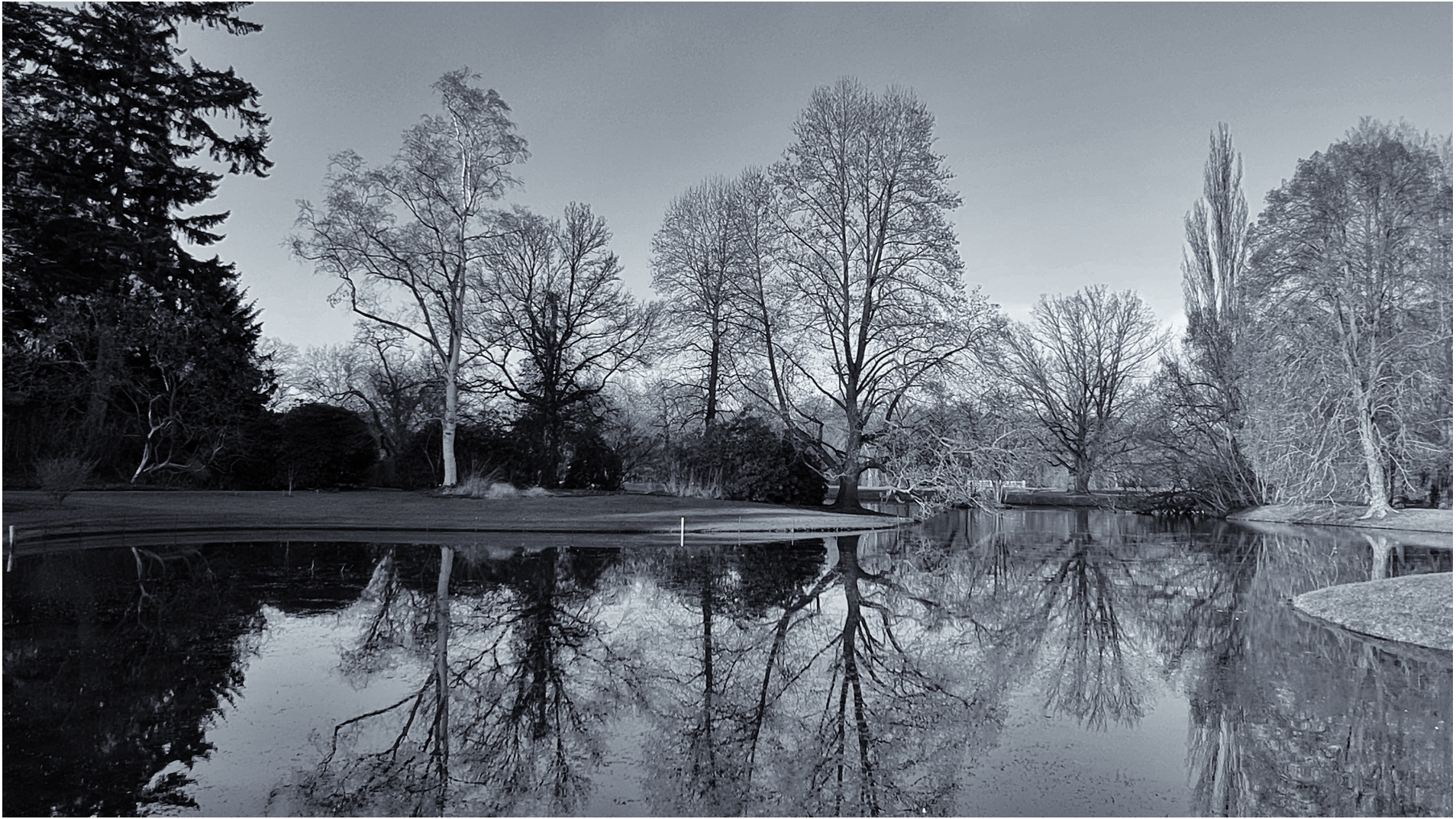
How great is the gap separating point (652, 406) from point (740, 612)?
873 inches

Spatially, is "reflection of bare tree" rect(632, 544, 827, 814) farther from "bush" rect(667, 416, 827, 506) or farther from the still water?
"bush" rect(667, 416, 827, 506)

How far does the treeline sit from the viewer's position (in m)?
22.9

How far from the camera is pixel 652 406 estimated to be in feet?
100

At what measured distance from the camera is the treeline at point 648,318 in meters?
22.9

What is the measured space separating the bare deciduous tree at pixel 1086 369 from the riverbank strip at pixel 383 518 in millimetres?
23266

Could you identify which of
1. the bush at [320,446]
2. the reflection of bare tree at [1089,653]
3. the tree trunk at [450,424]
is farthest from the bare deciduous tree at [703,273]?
the reflection of bare tree at [1089,653]

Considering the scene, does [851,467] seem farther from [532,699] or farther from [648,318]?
[532,699]

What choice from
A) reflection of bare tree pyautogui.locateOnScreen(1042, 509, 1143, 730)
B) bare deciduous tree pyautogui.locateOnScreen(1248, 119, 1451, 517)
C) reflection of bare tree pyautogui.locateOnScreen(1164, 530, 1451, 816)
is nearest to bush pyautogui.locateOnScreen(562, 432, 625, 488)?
reflection of bare tree pyautogui.locateOnScreen(1042, 509, 1143, 730)

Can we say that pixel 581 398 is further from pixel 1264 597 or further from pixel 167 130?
pixel 1264 597

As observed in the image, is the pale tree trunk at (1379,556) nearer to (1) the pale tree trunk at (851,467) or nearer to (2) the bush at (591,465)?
(1) the pale tree trunk at (851,467)

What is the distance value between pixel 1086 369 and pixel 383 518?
124 feet

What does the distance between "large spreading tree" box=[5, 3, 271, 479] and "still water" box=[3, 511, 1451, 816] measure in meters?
15.7

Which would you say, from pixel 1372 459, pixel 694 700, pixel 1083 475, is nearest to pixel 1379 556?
pixel 1372 459

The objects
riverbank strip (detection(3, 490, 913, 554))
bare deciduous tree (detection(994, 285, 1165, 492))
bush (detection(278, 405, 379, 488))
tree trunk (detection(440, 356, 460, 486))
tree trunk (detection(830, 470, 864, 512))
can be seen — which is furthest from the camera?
bare deciduous tree (detection(994, 285, 1165, 492))
